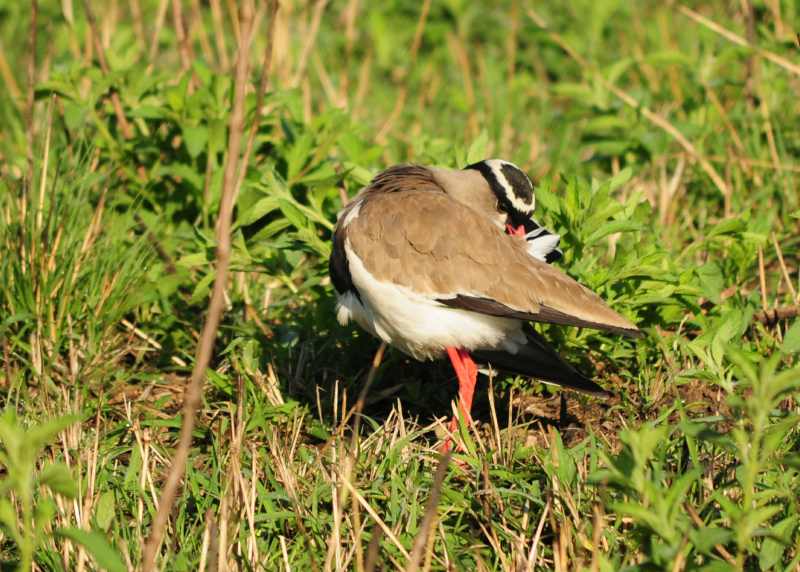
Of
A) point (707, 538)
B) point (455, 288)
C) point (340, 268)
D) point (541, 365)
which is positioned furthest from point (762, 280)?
point (707, 538)

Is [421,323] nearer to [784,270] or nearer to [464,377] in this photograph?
[464,377]

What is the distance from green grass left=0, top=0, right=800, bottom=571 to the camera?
3.53m

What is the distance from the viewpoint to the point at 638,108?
6.13 m

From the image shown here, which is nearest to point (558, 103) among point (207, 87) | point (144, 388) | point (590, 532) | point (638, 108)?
point (638, 108)

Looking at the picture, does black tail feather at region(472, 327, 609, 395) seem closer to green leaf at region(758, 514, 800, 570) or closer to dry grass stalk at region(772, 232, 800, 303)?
green leaf at region(758, 514, 800, 570)

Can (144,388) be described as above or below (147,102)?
below

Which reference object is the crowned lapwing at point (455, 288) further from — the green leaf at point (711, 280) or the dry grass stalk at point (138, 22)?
the dry grass stalk at point (138, 22)

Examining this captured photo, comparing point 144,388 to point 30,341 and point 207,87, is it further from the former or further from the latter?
point 207,87

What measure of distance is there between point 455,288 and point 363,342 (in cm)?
92

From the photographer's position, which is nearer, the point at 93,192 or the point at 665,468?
the point at 665,468

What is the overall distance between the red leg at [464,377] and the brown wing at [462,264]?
0.94 ft

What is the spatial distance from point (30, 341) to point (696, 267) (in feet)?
9.42

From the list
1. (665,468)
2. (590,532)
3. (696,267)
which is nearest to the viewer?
(590,532)

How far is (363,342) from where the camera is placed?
4996 millimetres
